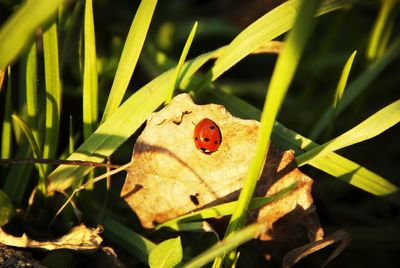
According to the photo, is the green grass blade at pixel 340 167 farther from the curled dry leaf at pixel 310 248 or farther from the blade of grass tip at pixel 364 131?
the curled dry leaf at pixel 310 248

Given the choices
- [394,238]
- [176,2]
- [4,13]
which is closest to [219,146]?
[394,238]

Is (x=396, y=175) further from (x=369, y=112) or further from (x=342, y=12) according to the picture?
(x=342, y=12)

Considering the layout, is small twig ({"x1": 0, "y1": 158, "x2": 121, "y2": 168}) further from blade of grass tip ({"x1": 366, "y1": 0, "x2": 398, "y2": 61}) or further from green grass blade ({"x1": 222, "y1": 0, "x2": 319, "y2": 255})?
blade of grass tip ({"x1": 366, "y1": 0, "x2": 398, "y2": 61})

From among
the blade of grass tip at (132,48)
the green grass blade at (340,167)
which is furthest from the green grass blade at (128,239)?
the green grass blade at (340,167)

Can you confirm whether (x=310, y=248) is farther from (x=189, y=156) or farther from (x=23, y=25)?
(x=23, y=25)

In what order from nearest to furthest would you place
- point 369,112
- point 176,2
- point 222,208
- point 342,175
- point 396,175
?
point 222,208, point 342,175, point 396,175, point 369,112, point 176,2

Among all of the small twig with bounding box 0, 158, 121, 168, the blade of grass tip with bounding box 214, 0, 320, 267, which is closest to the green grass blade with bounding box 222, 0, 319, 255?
the blade of grass tip with bounding box 214, 0, 320, 267

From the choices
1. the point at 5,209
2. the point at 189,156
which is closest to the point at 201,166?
the point at 189,156

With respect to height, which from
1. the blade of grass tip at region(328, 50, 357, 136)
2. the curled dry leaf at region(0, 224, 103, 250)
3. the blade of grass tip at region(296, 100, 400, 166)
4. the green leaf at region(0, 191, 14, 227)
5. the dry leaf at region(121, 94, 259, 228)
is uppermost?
the blade of grass tip at region(328, 50, 357, 136)
